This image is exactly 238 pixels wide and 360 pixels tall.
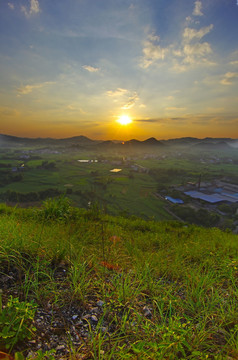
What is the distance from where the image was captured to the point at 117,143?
6078cm

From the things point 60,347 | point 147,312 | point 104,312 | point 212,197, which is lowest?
point 212,197

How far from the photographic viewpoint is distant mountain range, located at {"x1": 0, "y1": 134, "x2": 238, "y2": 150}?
67.8 meters

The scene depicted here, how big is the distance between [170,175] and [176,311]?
46057 millimetres

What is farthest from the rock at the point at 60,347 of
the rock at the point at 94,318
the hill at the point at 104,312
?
the rock at the point at 94,318

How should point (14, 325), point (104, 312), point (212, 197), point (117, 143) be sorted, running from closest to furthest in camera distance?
point (14, 325)
point (104, 312)
point (212, 197)
point (117, 143)

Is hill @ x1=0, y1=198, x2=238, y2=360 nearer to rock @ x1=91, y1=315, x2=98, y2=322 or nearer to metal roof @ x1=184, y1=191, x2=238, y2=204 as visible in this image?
rock @ x1=91, y1=315, x2=98, y2=322

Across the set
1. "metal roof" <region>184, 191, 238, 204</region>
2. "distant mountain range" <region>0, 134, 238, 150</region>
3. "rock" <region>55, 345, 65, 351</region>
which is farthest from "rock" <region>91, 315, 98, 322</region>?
"distant mountain range" <region>0, 134, 238, 150</region>

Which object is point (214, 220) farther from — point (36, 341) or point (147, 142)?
point (147, 142)

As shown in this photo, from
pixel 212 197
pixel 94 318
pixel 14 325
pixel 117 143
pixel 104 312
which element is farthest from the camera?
pixel 117 143

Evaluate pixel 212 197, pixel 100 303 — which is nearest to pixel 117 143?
pixel 212 197

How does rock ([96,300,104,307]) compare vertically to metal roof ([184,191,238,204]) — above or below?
above

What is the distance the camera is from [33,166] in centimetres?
4775

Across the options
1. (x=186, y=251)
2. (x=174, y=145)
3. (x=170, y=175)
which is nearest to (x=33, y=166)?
(x=170, y=175)

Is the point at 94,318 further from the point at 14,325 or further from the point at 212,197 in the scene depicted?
the point at 212,197
